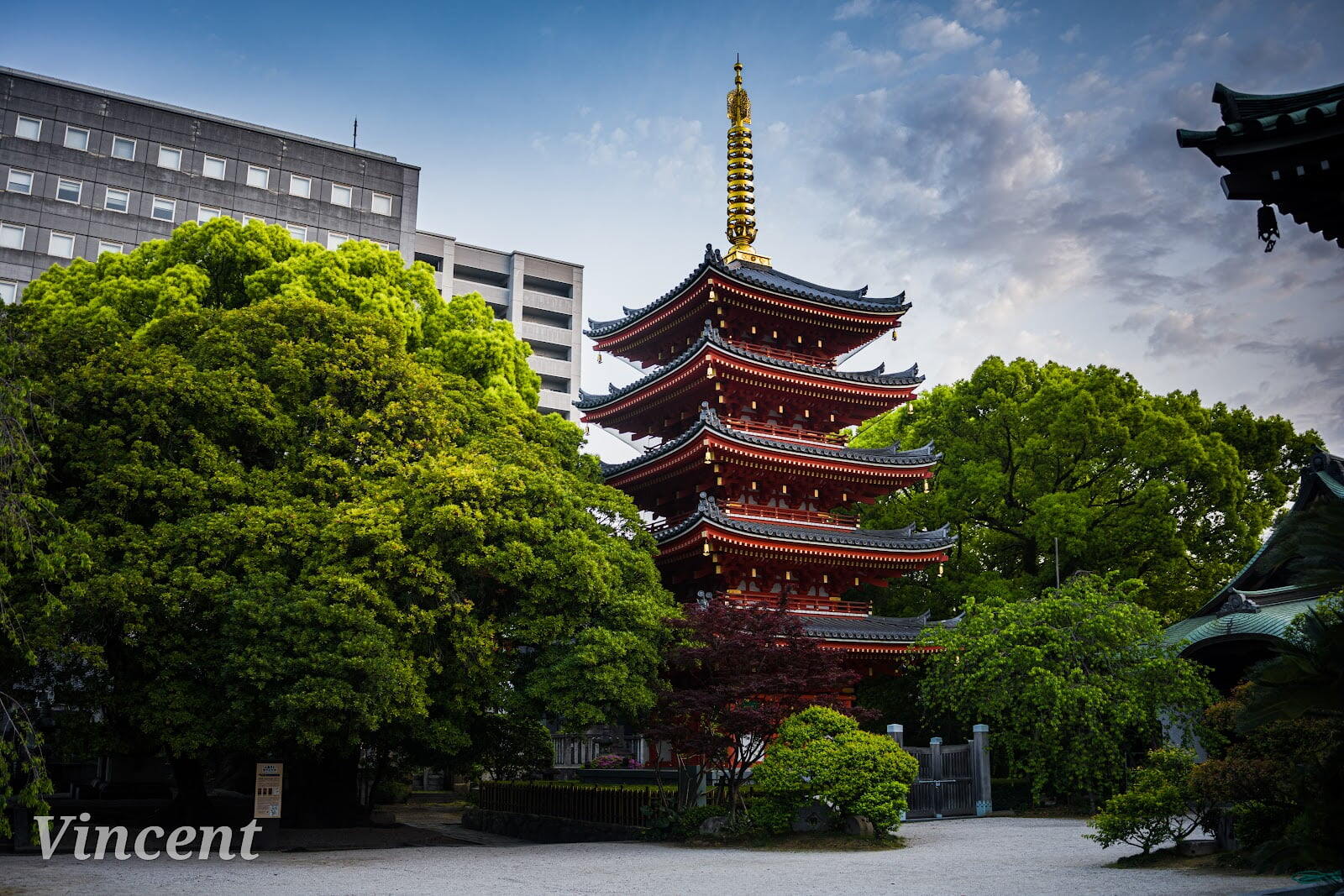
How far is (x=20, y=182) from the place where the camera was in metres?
45.9

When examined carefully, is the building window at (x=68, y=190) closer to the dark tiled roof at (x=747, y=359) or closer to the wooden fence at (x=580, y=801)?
the dark tiled roof at (x=747, y=359)

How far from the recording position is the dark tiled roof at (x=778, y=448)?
1044 inches

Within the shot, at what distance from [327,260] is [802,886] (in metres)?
18.6

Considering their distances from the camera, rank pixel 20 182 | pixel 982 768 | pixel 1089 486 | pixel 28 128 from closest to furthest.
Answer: pixel 982 768 → pixel 1089 486 → pixel 20 182 → pixel 28 128

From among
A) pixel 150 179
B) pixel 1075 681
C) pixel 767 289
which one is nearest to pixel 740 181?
pixel 767 289

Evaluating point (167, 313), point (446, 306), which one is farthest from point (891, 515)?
point (167, 313)

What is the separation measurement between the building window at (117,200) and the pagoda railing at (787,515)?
113 ft

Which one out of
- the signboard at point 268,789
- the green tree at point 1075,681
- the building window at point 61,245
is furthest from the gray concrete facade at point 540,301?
the signboard at point 268,789

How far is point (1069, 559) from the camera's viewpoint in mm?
33500

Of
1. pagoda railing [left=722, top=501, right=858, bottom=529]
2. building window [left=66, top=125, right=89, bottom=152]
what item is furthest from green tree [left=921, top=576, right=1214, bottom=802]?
building window [left=66, top=125, right=89, bottom=152]

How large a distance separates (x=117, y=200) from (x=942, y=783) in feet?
139

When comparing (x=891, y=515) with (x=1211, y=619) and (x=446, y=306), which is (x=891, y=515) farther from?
(x=446, y=306)

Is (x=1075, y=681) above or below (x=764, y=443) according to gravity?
below

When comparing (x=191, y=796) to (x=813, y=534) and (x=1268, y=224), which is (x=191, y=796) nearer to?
(x=813, y=534)
